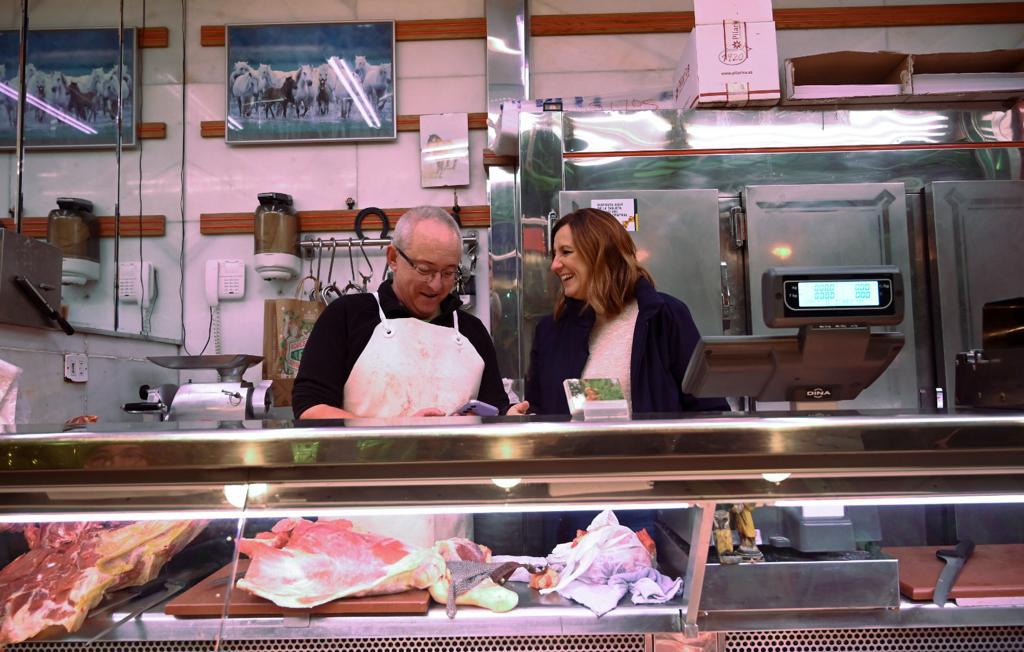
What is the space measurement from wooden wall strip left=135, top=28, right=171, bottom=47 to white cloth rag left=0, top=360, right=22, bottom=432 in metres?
3.02

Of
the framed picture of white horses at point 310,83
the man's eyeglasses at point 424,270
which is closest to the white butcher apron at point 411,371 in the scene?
the man's eyeglasses at point 424,270

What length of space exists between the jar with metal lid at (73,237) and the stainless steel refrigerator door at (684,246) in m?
3.38

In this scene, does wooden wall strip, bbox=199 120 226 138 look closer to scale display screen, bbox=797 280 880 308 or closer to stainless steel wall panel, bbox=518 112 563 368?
stainless steel wall panel, bbox=518 112 563 368

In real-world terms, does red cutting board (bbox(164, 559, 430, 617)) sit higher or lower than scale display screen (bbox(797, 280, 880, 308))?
lower

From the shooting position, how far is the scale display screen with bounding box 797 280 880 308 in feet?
3.86

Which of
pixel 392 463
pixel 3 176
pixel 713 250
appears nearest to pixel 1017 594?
pixel 392 463

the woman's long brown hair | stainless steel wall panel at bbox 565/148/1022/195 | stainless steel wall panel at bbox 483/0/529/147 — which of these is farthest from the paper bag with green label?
the woman's long brown hair

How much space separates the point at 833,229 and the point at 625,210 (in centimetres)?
112

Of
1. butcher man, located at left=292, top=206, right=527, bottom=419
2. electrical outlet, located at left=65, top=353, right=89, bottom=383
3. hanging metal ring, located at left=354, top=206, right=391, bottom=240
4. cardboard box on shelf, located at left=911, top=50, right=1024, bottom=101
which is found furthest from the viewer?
hanging metal ring, located at left=354, top=206, right=391, bottom=240

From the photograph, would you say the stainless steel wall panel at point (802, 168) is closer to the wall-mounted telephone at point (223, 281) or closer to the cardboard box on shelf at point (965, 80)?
the cardboard box on shelf at point (965, 80)

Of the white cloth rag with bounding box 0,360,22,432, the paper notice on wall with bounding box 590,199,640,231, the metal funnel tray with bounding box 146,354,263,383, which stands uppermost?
the paper notice on wall with bounding box 590,199,640,231

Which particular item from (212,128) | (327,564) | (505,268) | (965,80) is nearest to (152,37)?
(212,128)

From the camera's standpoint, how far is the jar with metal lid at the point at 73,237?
170 inches

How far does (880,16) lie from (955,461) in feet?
15.4
